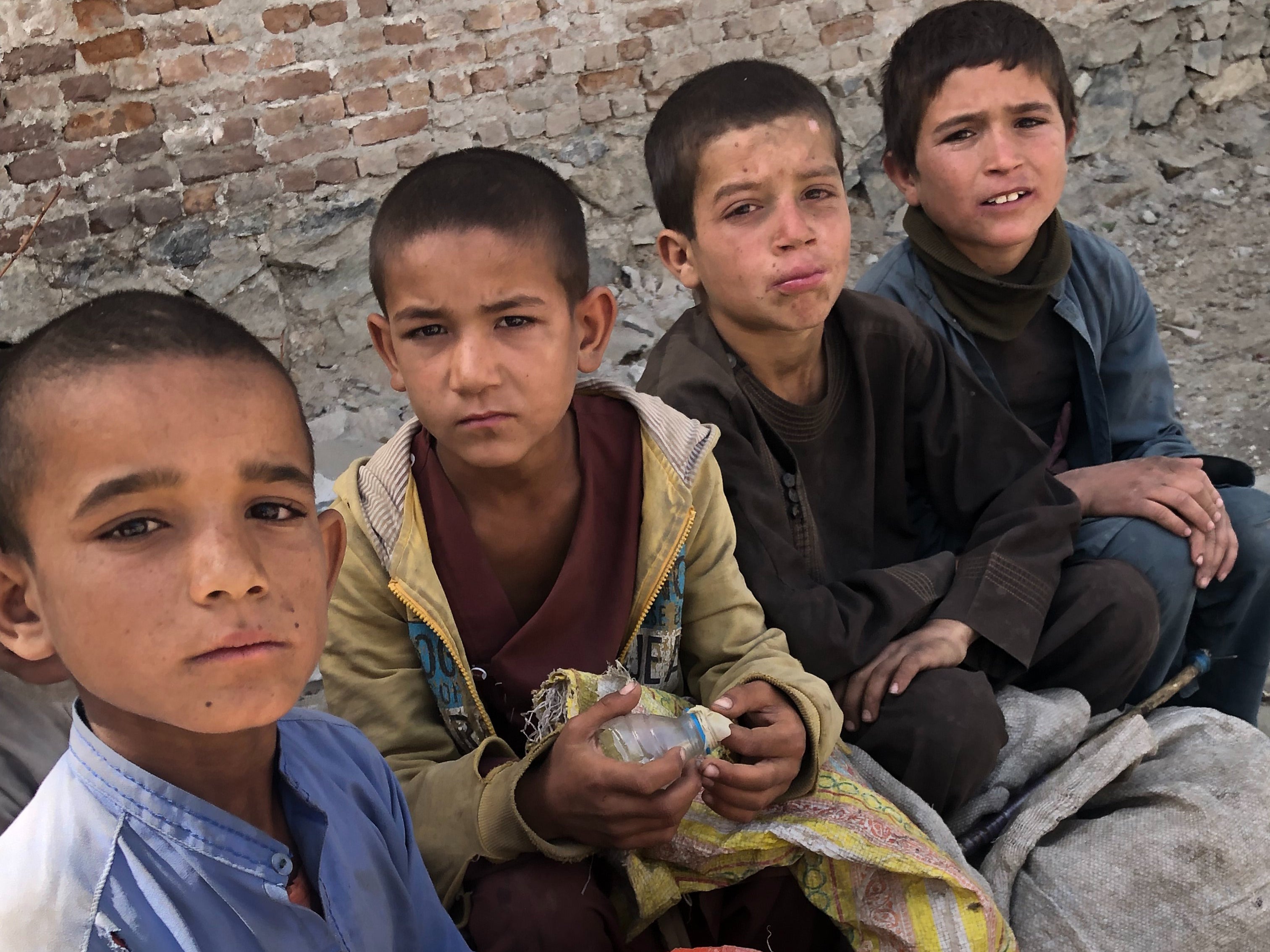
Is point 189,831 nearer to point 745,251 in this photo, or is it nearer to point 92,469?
point 92,469

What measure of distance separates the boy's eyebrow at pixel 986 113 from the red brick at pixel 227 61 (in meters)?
2.17

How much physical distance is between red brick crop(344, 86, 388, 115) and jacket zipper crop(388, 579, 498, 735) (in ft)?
7.90

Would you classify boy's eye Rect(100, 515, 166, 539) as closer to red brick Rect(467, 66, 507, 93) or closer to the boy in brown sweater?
the boy in brown sweater

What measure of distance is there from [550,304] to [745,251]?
0.51m

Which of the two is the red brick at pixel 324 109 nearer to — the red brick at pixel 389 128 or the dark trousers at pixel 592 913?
the red brick at pixel 389 128

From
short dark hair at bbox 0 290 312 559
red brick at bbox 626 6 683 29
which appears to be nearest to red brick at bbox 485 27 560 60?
red brick at bbox 626 6 683 29

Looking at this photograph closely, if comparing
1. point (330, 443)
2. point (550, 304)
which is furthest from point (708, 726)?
point (330, 443)

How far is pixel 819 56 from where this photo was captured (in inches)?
163

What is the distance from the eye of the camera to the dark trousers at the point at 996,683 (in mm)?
1883

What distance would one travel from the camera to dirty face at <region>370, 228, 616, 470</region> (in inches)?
66.9

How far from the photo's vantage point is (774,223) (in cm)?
212

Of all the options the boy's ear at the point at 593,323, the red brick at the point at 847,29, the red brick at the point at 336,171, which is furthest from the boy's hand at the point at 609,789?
the red brick at the point at 847,29

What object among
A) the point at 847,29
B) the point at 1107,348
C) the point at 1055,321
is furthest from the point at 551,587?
the point at 847,29

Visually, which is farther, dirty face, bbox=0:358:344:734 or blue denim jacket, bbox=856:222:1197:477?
blue denim jacket, bbox=856:222:1197:477
